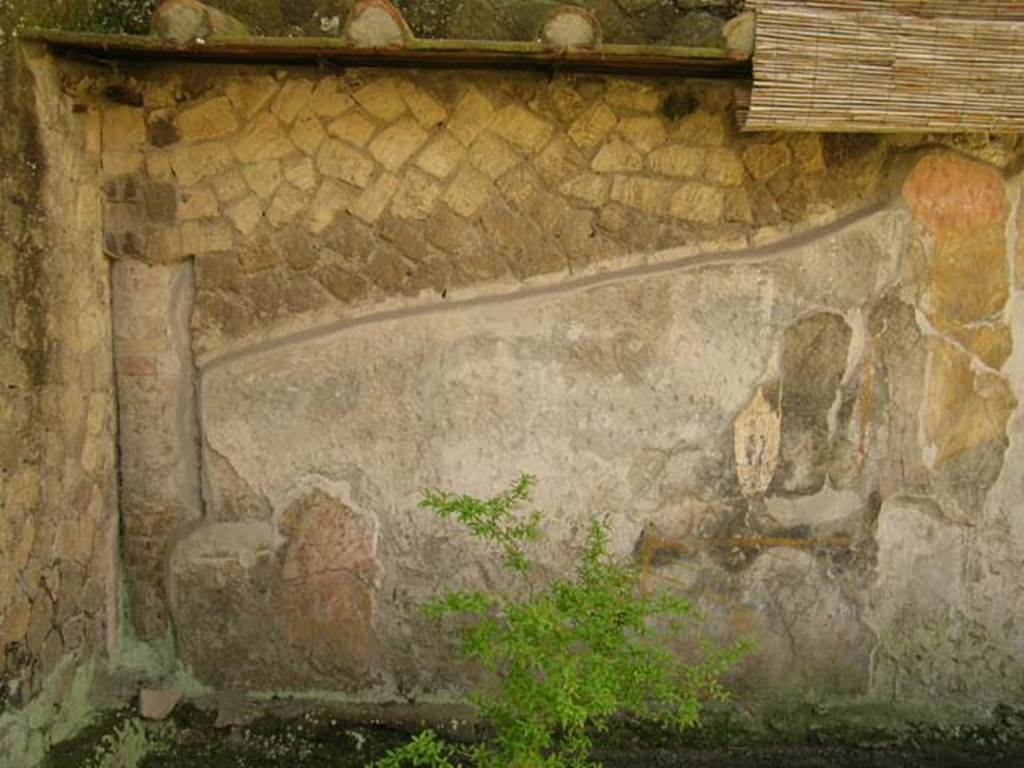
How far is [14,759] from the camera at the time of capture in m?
2.71

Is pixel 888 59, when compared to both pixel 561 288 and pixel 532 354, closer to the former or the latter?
pixel 561 288

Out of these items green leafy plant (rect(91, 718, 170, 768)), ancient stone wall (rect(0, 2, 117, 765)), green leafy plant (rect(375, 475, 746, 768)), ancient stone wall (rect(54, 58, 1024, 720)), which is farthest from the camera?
ancient stone wall (rect(54, 58, 1024, 720))

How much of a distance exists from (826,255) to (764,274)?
0.63ft

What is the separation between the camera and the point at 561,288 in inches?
127

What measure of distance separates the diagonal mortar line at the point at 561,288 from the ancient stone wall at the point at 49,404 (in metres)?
0.41

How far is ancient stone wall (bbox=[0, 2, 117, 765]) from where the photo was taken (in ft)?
8.73

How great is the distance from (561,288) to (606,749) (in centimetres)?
140

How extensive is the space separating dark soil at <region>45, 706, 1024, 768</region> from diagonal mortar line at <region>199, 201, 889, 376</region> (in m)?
1.11

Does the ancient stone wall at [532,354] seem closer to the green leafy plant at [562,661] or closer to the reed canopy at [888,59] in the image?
the reed canopy at [888,59]

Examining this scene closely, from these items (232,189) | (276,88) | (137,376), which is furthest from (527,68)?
(137,376)

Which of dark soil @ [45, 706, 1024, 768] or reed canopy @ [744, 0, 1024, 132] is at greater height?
reed canopy @ [744, 0, 1024, 132]

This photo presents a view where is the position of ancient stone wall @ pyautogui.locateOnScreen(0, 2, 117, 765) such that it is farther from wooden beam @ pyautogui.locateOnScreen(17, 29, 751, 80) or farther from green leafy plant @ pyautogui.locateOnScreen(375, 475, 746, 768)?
green leafy plant @ pyautogui.locateOnScreen(375, 475, 746, 768)

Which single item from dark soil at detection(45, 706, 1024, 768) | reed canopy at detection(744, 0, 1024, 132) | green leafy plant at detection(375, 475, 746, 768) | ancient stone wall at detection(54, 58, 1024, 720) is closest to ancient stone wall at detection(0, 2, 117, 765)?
ancient stone wall at detection(54, 58, 1024, 720)

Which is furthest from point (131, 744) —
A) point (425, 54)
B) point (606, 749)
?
point (425, 54)
